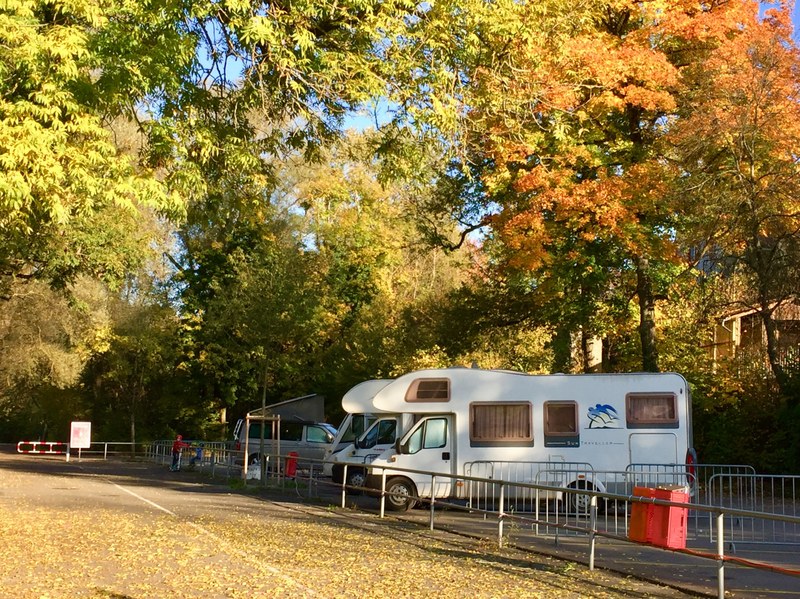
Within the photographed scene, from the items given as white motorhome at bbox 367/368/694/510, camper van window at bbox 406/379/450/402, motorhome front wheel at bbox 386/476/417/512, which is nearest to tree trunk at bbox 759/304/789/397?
white motorhome at bbox 367/368/694/510

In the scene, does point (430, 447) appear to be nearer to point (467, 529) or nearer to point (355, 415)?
point (467, 529)

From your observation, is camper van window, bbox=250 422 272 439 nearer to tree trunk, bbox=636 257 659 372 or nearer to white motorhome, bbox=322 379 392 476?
white motorhome, bbox=322 379 392 476

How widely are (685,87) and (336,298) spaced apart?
23566 mm

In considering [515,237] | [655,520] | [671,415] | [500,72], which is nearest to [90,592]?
[655,520]

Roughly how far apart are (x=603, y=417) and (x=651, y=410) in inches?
37.9

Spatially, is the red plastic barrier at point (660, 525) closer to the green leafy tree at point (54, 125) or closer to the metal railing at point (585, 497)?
the metal railing at point (585, 497)

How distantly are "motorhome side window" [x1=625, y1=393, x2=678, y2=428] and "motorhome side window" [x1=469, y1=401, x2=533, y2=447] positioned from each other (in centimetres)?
202

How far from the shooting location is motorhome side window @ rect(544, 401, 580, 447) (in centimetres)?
1959

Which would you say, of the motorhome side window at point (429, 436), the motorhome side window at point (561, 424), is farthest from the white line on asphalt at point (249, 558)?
the motorhome side window at point (561, 424)

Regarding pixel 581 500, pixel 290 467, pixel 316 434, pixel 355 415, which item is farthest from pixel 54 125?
pixel 316 434

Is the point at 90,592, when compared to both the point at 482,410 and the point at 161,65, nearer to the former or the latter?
the point at 161,65

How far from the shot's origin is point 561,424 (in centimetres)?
1969

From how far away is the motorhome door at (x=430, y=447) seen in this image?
20.0m

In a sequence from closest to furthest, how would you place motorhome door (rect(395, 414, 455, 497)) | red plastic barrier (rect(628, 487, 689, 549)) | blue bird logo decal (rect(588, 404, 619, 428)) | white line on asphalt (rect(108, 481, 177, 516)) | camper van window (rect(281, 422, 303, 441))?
red plastic barrier (rect(628, 487, 689, 549)) < white line on asphalt (rect(108, 481, 177, 516)) < blue bird logo decal (rect(588, 404, 619, 428)) < motorhome door (rect(395, 414, 455, 497)) < camper van window (rect(281, 422, 303, 441))
